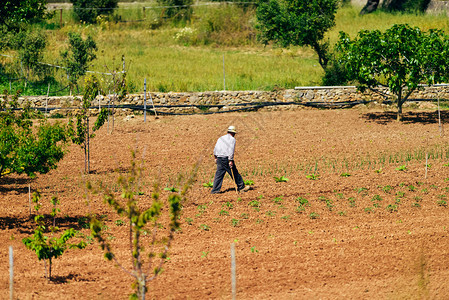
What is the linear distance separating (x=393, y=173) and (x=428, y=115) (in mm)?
9770

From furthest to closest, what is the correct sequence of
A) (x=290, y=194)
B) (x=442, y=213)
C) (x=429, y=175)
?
(x=429, y=175) → (x=290, y=194) → (x=442, y=213)

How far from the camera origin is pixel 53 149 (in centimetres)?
984

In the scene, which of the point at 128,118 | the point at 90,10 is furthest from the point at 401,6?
the point at 128,118

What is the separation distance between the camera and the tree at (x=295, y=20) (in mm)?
24641

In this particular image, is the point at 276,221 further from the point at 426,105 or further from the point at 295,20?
the point at 426,105

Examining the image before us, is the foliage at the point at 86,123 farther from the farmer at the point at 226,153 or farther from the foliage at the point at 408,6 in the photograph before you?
the foliage at the point at 408,6

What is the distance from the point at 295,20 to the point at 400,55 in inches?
226

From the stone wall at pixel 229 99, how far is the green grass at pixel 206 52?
3.00 feet

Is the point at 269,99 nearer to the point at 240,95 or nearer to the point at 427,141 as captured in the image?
the point at 240,95

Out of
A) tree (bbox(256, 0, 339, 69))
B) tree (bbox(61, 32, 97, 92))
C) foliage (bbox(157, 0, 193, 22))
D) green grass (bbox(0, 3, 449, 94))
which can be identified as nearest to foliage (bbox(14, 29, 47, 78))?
green grass (bbox(0, 3, 449, 94))

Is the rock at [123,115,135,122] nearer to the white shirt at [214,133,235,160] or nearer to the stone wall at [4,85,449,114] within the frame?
the stone wall at [4,85,449,114]

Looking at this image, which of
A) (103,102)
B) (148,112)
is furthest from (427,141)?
(103,102)

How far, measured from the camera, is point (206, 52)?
111 ft

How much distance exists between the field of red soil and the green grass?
25.1 ft
